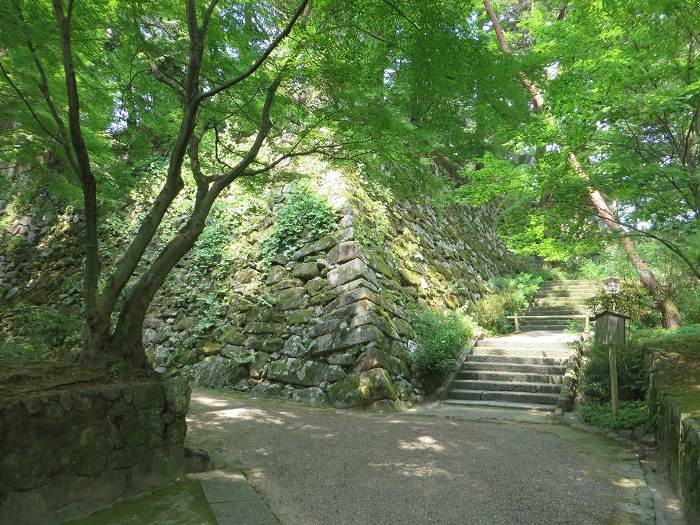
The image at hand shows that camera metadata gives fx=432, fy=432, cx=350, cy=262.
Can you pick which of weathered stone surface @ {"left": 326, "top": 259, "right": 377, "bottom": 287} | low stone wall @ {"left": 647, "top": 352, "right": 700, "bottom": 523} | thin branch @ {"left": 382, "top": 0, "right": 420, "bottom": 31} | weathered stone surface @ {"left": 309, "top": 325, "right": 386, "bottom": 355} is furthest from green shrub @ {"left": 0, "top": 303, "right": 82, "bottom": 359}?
low stone wall @ {"left": 647, "top": 352, "right": 700, "bottom": 523}

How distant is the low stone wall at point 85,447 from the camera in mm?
2574

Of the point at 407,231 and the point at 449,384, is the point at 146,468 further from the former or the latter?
the point at 407,231

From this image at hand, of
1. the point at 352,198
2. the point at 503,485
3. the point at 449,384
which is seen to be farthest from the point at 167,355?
the point at 503,485

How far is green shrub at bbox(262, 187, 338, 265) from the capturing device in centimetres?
838

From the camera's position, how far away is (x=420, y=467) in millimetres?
3900

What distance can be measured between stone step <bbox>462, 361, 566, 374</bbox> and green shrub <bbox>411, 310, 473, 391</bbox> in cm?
34

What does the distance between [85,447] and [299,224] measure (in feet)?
20.0

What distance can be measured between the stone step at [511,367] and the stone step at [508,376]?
0.14 m

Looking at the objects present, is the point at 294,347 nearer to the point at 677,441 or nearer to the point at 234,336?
the point at 234,336

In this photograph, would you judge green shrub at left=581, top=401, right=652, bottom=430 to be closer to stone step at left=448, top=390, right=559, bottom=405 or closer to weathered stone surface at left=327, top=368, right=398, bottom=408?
stone step at left=448, top=390, right=559, bottom=405

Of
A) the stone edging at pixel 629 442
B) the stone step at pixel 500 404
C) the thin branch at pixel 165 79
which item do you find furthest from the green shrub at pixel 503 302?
the thin branch at pixel 165 79

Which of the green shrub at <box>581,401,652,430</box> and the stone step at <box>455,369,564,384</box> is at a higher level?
the stone step at <box>455,369,564,384</box>

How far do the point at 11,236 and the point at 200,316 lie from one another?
23.1 ft

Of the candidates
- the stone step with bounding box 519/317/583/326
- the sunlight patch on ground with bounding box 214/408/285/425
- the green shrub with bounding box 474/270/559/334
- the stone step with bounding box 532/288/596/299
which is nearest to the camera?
the sunlight patch on ground with bounding box 214/408/285/425
